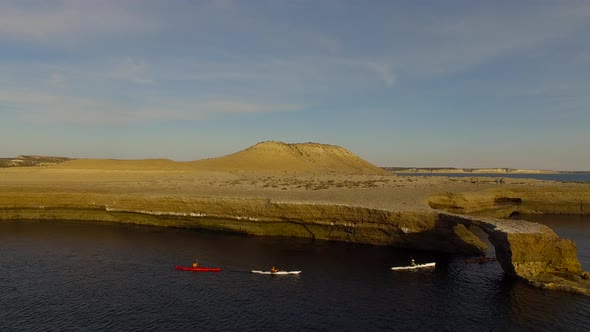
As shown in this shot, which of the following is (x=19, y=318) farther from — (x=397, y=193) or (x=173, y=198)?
(x=397, y=193)

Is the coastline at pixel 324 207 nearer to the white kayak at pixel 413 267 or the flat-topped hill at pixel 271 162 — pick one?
the white kayak at pixel 413 267

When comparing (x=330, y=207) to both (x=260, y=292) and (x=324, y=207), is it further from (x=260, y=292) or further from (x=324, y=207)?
(x=260, y=292)

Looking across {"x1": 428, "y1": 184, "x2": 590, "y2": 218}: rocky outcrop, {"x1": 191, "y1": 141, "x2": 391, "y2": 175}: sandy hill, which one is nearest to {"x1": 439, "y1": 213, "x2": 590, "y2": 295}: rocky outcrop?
{"x1": 428, "y1": 184, "x2": 590, "y2": 218}: rocky outcrop

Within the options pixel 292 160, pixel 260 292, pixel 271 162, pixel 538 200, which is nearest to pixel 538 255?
pixel 260 292

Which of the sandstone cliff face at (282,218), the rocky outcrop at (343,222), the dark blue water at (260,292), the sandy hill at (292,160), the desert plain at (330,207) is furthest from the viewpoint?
the sandy hill at (292,160)

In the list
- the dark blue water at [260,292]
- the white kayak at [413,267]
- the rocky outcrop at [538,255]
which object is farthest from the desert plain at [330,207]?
the white kayak at [413,267]
